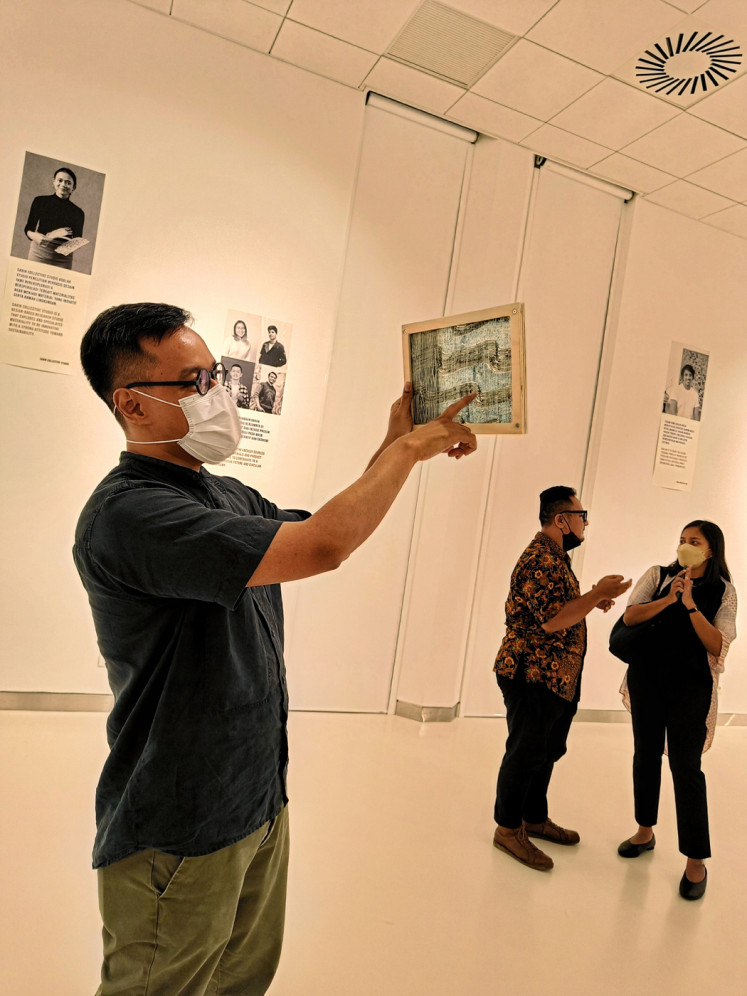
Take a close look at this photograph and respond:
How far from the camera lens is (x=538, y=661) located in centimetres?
334

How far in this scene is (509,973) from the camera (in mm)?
2523

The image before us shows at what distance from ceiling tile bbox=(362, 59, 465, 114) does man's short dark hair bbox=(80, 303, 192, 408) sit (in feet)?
12.9

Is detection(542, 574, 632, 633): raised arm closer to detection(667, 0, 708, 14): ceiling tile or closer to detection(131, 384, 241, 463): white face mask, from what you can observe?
detection(131, 384, 241, 463): white face mask

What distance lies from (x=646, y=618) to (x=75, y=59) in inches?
169

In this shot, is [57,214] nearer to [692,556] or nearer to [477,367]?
[477,367]

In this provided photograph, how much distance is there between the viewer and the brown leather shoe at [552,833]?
3.63 meters

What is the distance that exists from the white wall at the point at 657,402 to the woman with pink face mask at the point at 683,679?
2.41 m

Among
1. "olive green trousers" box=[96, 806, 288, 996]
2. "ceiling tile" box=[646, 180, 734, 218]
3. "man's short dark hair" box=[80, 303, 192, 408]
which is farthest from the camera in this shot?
"ceiling tile" box=[646, 180, 734, 218]

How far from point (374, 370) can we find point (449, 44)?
201 centimetres

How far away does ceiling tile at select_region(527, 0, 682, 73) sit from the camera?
154 inches

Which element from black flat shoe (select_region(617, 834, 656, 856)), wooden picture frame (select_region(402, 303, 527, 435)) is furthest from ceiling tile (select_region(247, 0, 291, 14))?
black flat shoe (select_region(617, 834, 656, 856))

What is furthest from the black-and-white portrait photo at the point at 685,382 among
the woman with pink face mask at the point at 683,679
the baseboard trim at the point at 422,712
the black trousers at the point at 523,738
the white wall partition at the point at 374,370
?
the black trousers at the point at 523,738

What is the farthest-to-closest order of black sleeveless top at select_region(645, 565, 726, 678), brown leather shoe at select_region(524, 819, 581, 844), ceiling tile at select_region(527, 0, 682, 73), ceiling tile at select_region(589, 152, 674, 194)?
ceiling tile at select_region(589, 152, 674, 194) < ceiling tile at select_region(527, 0, 682, 73) < brown leather shoe at select_region(524, 819, 581, 844) < black sleeveless top at select_region(645, 565, 726, 678)

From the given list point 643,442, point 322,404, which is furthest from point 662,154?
point 322,404
